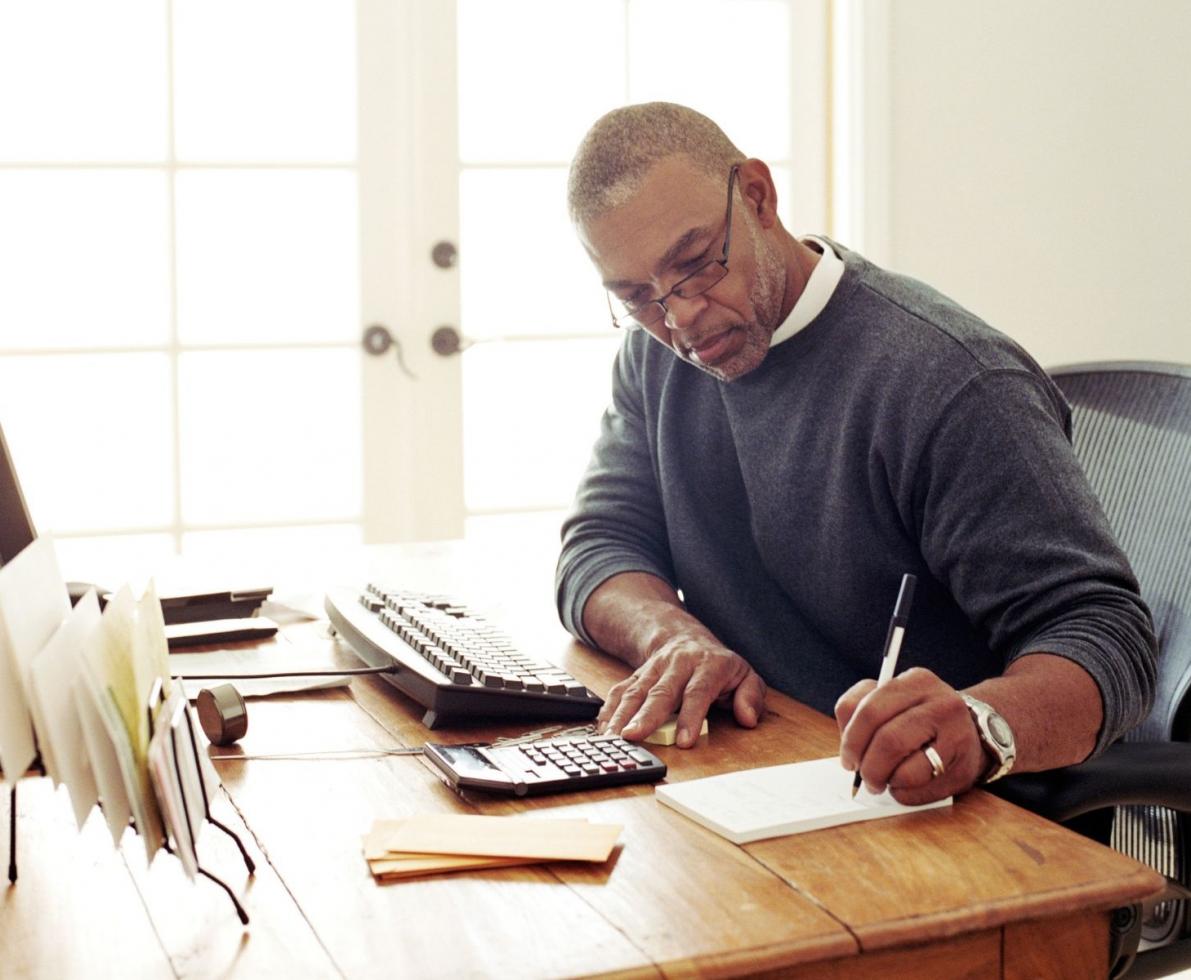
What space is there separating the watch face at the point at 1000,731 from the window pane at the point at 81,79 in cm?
223

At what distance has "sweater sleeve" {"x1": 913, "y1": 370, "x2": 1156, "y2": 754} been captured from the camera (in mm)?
1244

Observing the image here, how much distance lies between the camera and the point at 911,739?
106cm

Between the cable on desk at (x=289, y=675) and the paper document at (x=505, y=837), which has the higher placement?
the paper document at (x=505, y=837)

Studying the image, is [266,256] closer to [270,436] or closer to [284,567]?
[270,436]

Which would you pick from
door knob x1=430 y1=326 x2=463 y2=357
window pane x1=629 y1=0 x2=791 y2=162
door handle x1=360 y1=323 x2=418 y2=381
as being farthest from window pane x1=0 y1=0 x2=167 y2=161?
window pane x1=629 y1=0 x2=791 y2=162

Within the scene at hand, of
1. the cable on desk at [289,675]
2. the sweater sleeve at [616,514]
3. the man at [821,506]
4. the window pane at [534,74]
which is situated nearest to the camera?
the man at [821,506]

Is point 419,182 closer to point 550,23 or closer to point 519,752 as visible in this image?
→ point 550,23

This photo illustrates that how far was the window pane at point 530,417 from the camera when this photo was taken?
3.07m

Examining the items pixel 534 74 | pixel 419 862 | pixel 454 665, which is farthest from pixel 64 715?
pixel 534 74

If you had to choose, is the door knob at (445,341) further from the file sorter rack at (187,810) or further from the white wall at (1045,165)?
the file sorter rack at (187,810)

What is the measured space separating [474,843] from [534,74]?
2324mm

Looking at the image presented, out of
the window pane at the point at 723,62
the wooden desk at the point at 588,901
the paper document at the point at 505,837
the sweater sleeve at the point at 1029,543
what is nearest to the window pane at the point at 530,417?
the window pane at the point at 723,62

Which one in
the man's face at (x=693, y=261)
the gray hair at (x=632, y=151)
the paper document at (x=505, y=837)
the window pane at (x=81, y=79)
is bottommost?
the paper document at (x=505, y=837)

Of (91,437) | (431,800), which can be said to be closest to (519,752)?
(431,800)
